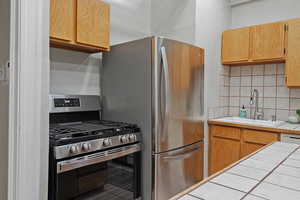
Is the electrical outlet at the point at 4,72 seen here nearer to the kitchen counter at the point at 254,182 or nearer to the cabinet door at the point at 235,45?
the kitchen counter at the point at 254,182

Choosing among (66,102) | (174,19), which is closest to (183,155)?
(66,102)

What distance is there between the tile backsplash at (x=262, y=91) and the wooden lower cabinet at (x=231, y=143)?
0.58 metres

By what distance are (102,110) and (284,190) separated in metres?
1.82

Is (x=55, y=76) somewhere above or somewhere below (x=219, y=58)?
below

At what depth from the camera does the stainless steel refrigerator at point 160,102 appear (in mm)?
1719

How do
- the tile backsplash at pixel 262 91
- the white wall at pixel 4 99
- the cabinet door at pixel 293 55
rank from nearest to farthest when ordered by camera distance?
the white wall at pixel 4 99 → the cabinet door at pixel 293 55 → the tile backsplash at pixel 262 91

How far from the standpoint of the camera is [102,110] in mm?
2172

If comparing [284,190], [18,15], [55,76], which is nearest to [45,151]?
[18,15]

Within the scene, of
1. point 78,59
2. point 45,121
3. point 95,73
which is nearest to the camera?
point 45,121

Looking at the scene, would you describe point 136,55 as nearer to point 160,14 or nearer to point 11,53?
point 11,53

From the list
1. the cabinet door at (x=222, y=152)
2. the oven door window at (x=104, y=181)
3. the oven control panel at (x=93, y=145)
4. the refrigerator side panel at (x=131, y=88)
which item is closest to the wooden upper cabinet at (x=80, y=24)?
the refrigerator side panel at (x=131, y=88)

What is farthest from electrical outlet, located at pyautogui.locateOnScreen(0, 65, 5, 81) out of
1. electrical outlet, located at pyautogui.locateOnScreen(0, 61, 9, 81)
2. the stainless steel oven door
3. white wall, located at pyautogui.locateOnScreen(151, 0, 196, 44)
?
white wall, located at pyautogui.locateOnScreen(151, 0, 196, 44)

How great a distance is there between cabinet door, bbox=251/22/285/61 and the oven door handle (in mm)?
1932

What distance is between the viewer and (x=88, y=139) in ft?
4.60
